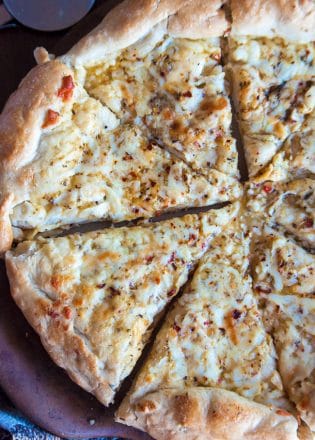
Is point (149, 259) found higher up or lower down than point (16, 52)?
lower down

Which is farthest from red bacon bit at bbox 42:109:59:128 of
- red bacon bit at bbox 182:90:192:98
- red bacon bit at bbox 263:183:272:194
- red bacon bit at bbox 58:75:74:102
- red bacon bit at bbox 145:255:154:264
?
red bacon bit at bbox 263:183:272:194

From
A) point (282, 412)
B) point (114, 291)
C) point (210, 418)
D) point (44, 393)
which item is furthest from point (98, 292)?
point (282, 412)

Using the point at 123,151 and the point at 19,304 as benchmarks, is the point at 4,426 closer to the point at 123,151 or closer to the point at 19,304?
the point at 19,304

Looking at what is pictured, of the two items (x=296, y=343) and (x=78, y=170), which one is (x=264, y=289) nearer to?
(x=296, y=343)

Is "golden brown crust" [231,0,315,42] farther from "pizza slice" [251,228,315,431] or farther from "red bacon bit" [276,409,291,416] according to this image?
"red bacon bit" [276,409,291,416]

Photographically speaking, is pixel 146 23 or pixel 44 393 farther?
pixel 44 393

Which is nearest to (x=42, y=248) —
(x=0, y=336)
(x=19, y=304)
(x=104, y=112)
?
(x=19, y=304)

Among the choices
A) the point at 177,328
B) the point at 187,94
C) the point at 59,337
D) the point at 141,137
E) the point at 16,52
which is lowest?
the point at 177,328
